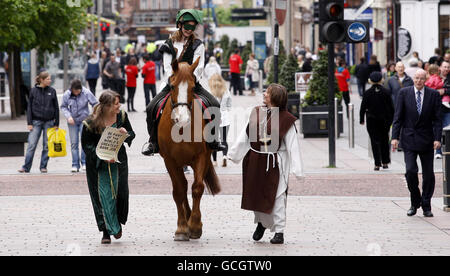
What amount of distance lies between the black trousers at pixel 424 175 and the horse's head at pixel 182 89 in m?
3.35

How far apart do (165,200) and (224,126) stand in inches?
158

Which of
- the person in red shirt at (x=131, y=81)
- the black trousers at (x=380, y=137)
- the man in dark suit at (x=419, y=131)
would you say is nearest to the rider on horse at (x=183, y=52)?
the man in dark suit at (x=419, y=131)

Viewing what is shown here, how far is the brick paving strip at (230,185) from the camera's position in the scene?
1416 centimetres

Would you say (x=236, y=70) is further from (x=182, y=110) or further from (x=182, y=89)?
(x=182, y=110)

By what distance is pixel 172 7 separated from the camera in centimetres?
14662

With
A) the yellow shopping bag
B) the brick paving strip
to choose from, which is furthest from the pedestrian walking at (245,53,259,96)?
the brick paving strip

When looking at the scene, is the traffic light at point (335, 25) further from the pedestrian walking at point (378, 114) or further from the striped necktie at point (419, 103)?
the striped necktie at point (419, 103)

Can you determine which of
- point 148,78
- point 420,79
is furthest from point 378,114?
point 148,78

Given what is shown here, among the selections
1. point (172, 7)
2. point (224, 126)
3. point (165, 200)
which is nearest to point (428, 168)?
point (165, 200)

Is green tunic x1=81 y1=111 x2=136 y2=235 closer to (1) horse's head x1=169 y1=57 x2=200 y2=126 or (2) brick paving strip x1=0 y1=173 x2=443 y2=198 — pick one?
(1) horse's head x1=169 y1=57 x2=200 y2=126

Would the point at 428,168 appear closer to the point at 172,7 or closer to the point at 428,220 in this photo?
the point at 428,220

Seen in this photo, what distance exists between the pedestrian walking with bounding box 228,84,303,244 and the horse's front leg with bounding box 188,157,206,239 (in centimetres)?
42

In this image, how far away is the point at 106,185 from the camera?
384 inches

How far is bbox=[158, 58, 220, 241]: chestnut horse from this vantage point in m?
9.55
